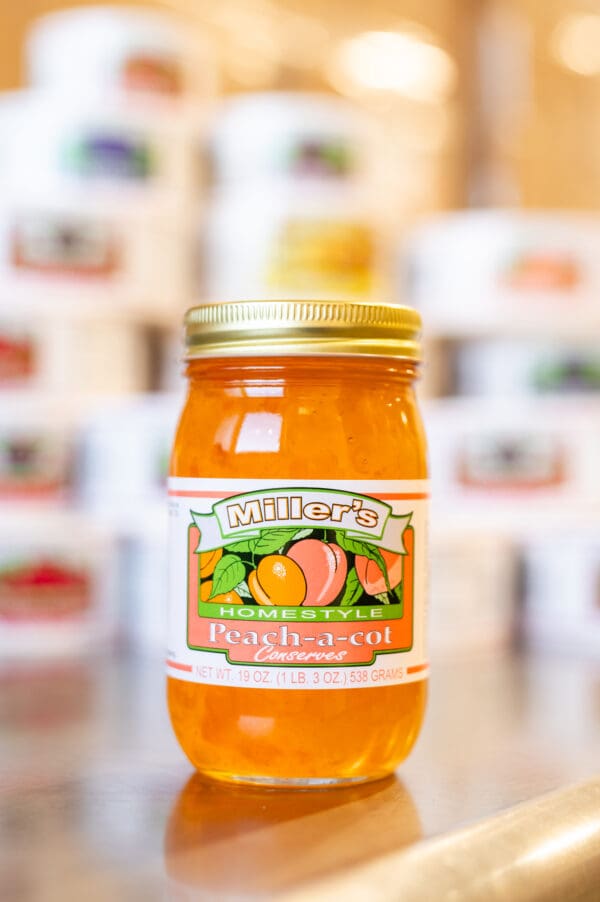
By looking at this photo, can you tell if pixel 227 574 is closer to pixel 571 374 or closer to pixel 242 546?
pixel 242 546

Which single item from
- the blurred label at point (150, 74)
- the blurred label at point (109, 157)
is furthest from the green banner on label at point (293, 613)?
the blurred label at point (150, 74)

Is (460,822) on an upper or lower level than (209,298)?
lower

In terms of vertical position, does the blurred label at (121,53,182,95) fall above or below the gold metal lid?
above

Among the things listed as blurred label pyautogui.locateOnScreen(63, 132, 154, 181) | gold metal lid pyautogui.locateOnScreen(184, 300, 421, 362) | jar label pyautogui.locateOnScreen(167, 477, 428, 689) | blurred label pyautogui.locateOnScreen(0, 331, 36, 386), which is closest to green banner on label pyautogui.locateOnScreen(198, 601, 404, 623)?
jar label pyautogui.locateOnScreen(167, 477, 428, 689)

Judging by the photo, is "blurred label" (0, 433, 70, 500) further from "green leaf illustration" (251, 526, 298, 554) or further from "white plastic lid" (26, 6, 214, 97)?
"green leaf illustration" (251, 526, 298, 554)

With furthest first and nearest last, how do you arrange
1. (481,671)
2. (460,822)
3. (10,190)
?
(10,190), (481,671), (460,822)

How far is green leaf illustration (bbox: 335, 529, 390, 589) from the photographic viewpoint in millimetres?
642

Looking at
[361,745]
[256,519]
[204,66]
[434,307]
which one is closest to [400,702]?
[361,745]

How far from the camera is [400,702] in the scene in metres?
0.68

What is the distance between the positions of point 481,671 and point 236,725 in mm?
575

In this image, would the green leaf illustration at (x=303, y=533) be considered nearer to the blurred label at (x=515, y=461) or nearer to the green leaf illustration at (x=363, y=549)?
the green leaf illustration at (x=363, y=549)

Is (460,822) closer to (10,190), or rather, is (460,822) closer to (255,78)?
(10,190)

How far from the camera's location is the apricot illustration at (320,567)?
0.64m

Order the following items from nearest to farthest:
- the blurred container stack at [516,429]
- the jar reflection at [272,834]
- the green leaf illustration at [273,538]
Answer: the jar reflection at [272,834], the green leaf illustration at [273,538], the blurred container stack at [516,429]
